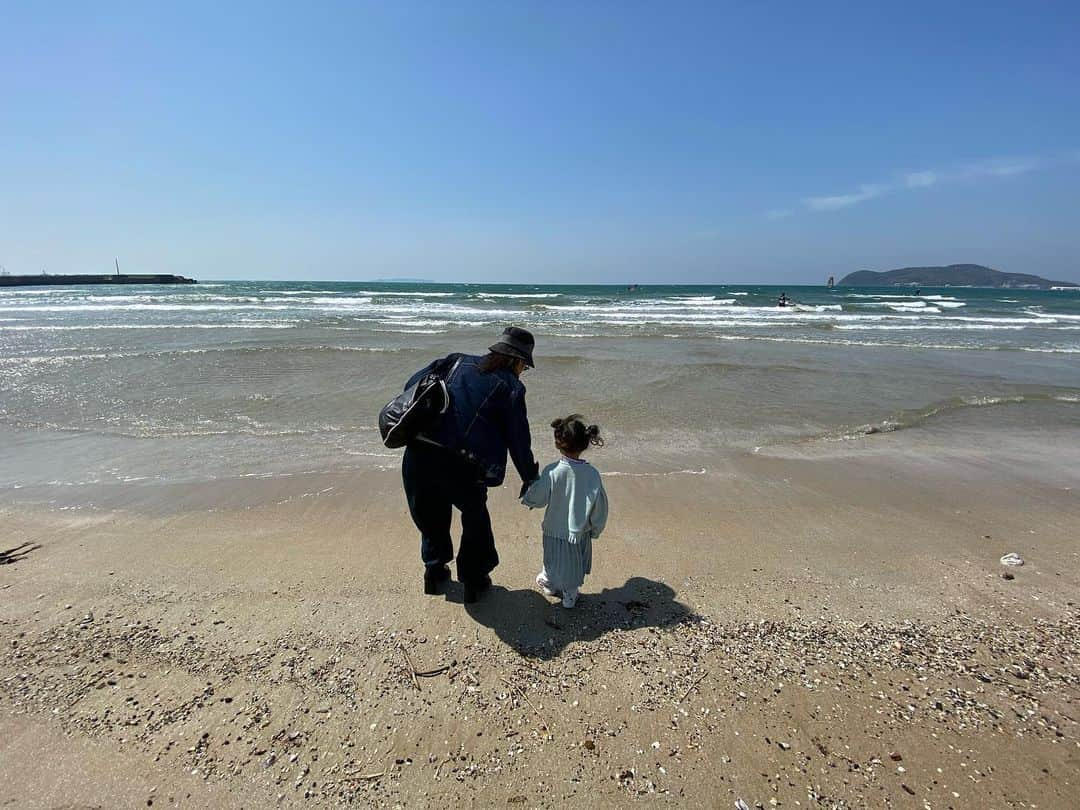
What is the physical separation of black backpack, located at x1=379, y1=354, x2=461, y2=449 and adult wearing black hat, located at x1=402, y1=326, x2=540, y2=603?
4 cm

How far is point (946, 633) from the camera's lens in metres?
2.78

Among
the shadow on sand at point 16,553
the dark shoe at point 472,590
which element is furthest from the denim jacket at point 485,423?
the shadow on sand at point 16,553

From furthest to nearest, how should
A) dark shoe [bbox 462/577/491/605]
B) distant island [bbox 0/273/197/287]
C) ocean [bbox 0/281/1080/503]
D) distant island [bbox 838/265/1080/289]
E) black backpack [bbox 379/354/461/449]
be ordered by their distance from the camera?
1. distant island [bbox 838/265/1080/289]
2. distant island [bbox 0/273/197/287]
3. ocean [bbox 0/281/1080/503]
4. dark shoe [bbox 462/577/491/605]
5. black backpack [bbox 379/354/461/449]

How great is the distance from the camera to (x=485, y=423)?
2.79m

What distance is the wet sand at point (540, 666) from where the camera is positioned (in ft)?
6.47

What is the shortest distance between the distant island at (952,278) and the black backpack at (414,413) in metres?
164

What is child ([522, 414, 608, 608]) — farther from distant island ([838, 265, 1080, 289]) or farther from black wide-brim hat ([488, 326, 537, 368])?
distant island ([838, 265, 1080, 289])

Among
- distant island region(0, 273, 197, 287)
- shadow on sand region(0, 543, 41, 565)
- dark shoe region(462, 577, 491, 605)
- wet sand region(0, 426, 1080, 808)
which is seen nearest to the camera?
wet sand region(0, 426, 1080, 808)

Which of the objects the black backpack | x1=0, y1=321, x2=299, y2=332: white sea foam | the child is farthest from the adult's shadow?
x1=0, y1=321, x2=299, y2=332: white sea foam

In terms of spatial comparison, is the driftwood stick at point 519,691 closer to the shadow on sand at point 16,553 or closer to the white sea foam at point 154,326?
the shadow on sand at point 16,553

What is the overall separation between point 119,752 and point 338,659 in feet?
2.86

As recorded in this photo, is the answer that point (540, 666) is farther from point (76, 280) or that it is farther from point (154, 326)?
point (76, 280)

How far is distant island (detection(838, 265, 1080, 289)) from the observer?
451ft

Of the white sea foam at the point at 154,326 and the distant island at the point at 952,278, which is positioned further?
the distant island at the point at 952,278
